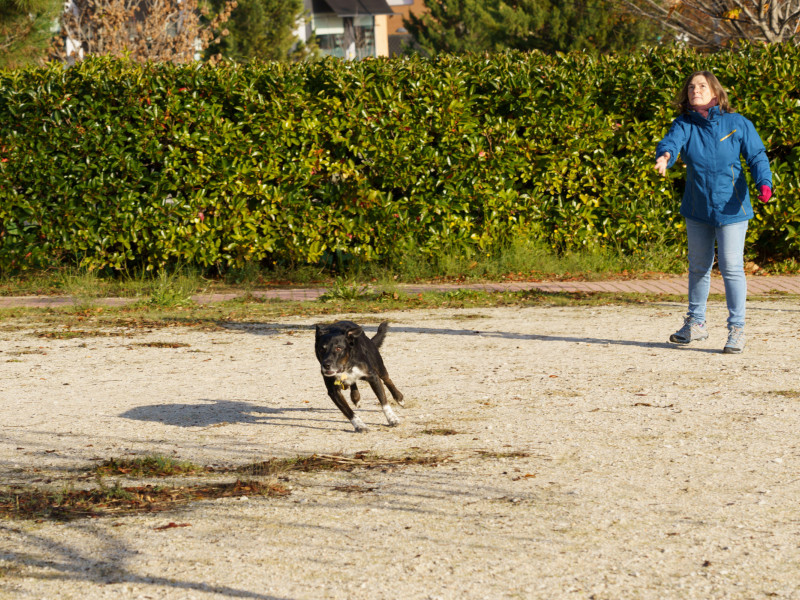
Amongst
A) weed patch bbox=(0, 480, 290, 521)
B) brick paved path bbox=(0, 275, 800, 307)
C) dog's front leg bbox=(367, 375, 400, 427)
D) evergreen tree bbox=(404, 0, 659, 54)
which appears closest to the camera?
weed patch bbox=(0, 480, 290, 521)

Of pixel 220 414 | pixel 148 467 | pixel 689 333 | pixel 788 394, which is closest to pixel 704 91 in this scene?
pixel 689 333

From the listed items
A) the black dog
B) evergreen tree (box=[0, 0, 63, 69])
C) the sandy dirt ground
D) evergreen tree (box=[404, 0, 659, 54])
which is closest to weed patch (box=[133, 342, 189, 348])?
the sandy dirt ground

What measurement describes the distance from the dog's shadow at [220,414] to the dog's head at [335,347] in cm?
57

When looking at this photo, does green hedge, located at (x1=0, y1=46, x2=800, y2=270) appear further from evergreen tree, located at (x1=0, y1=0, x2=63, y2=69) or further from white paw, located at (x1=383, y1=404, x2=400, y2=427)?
white paw, located at (x1=383, y1=404, x2=400, y2=427)

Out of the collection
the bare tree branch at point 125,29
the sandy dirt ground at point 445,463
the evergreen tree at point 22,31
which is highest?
the bare tree branch at point 125,29

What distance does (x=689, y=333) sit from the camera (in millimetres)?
8055

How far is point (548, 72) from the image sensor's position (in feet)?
40.7

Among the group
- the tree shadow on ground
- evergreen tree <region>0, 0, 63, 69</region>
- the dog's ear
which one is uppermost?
evergreen tree <region>0, 0, 63, 69</region>

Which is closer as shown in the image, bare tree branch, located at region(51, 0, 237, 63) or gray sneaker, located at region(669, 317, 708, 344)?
gray sneaker, located at region(669, 317, 708, 344)

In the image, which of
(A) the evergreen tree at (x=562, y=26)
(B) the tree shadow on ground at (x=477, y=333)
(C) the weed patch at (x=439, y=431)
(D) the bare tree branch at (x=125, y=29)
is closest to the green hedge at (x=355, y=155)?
(B) the tree shadow on ground at (x=477, y=333)

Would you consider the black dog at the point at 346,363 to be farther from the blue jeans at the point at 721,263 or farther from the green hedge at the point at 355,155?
the green hedge at the point at 355,155

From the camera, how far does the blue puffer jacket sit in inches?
302

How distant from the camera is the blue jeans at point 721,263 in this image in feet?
25.4

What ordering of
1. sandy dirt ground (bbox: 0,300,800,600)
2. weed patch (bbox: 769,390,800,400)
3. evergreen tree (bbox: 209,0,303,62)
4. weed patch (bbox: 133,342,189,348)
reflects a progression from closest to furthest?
1. sandy dirt ground (bbox: 0,300,800,600)
2. weed patch (bbox: 769,390,800,400)
3. weed patch (bbox: 133,342,189,348)
4. evergreen tree (bbox: 209,0,303,62)
